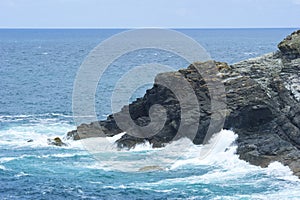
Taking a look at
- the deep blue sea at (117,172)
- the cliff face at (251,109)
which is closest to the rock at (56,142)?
the deep blue sea at (117,172)

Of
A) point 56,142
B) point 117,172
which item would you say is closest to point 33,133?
point 56,142

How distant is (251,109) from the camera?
59.5m

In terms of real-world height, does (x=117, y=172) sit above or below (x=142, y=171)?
below

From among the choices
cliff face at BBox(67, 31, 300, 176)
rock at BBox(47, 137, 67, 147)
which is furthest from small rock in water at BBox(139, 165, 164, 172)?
rock at BBox(47, 137, 67, 147)

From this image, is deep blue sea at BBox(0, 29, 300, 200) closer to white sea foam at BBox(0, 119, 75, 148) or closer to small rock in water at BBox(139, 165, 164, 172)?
white sea foam at BBox(0, 119, 75, 148)

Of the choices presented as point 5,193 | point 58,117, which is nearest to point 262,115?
point 5,193

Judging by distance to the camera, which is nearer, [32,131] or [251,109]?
[251,109]

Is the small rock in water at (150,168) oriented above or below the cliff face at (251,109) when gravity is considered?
below

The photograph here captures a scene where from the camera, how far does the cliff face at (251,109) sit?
56.5m

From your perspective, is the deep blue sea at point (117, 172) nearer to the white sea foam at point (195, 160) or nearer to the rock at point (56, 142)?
the white sea foam at point (195, 160)

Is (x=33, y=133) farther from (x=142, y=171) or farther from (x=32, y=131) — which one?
(x=142, y=171)

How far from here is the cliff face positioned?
56500mm

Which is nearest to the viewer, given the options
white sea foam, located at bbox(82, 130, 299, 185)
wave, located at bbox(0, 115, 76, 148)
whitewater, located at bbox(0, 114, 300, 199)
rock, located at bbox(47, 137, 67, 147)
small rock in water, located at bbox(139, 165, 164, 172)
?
whitewater, located at bbox(0, 114, 300, 199)

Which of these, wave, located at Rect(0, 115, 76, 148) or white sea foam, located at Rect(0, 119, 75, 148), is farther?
wave, located at Rect(0, 115, 76, 148)
